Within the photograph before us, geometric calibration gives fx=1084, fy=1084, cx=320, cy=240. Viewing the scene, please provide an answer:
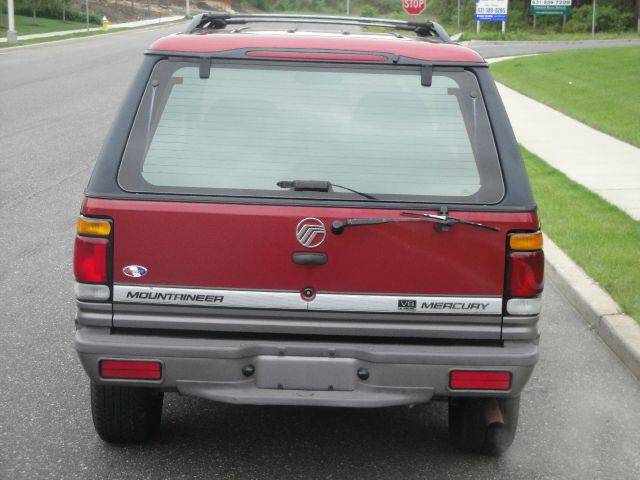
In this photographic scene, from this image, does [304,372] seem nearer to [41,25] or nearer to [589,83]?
[589,83]

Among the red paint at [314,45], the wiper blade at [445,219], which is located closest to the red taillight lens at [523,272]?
the wiper blade at [445,219]

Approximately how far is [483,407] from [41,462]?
1916 millimetres

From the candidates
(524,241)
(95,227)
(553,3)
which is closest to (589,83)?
(524,241)

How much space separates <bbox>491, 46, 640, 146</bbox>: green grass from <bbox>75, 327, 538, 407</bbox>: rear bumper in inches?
483

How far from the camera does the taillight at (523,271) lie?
13.8ft

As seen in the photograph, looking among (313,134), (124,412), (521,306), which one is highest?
(313,134)

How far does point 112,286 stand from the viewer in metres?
4.18

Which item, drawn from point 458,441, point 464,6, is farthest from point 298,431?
point 464,6

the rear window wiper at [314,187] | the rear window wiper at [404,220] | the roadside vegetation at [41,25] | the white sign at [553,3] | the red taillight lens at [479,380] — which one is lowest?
the roadside vegetation at [41,25]

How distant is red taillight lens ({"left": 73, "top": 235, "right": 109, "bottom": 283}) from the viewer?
4.16 metres

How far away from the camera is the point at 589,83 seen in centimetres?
2505

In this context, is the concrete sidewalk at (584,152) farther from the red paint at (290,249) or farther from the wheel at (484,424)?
the red paint at (290,249)

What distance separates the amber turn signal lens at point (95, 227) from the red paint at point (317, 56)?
0.89 m

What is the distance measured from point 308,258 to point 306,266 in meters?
0.04
